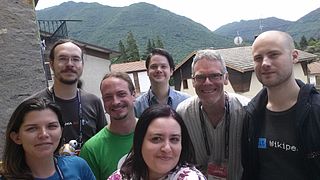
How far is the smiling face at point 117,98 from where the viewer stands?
8.44 ft

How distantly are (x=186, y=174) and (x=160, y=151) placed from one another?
7.7 inches

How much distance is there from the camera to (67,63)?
3.16m

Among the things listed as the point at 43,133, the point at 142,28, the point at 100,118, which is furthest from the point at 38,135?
the point at 142,28

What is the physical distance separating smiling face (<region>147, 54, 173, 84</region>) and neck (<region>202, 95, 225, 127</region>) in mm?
1115

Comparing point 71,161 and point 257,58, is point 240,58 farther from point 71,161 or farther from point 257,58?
point 71,161

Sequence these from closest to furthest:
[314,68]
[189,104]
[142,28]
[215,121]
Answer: [215,121] → [189,104] → [314,68] → [142,28]

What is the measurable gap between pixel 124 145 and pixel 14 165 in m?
0.73

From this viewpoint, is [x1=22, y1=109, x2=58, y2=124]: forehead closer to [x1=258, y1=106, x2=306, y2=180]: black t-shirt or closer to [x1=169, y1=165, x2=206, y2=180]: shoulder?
[x1=169, y1=165, x2=206, y2=180]: shoulder

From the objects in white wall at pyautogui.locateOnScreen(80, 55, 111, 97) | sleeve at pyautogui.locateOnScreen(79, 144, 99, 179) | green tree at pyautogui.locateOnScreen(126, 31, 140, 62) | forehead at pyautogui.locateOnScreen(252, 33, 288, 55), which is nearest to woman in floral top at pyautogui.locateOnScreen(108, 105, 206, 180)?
sleeve at pyautogui.locateOnScreen(79, 144, 99, 179)

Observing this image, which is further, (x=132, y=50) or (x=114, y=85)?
(x=132, y=50)

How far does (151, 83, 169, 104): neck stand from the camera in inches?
157

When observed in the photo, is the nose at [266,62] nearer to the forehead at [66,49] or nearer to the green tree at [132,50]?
the forehead at [66,49]

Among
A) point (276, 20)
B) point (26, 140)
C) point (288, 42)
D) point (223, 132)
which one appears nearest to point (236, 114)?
point (223, 132)

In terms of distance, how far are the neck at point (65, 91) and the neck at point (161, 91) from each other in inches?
44.3
